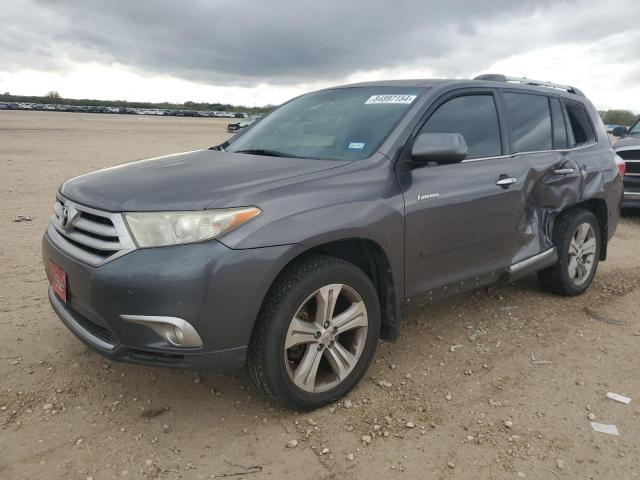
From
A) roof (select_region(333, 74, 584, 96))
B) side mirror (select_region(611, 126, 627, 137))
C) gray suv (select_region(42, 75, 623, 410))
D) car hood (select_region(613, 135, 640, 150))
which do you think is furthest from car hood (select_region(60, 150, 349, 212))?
side mirror (select_region(611, 126, 627, 137))

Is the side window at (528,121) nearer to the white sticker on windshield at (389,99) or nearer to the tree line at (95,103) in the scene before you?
the white sticker on windshield at (389,99)

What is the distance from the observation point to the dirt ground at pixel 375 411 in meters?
2.45

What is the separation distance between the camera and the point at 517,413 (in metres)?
2.87

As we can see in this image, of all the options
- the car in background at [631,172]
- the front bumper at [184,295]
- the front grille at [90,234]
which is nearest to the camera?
the front bumper at [184,295]

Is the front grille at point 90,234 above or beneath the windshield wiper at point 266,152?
beneath

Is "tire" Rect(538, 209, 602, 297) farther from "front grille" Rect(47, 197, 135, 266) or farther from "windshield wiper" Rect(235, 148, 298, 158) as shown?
"front grille" Rect(47, 197, 135, 266)

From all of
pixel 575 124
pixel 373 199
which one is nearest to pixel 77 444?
pixel 373 199

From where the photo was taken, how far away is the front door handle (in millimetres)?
3611

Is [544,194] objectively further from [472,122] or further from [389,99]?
[389,99]

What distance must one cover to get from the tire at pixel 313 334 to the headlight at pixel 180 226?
0.41 m

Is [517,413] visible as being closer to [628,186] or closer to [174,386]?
[174,386]

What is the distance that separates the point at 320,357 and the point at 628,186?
7773 millimetres

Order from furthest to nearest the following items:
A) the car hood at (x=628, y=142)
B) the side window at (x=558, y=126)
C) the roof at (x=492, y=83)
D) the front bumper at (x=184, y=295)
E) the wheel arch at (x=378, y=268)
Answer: the car hood at (x=628, y=142) → the side window at (x=558, y=126) → the roof at (x=492, y=83) → the wheel arch at (x=378, y=268) → the front bumper at (x=184, y=295)

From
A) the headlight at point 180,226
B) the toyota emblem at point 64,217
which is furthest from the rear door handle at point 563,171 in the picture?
the toyota emblem at point 64,217
